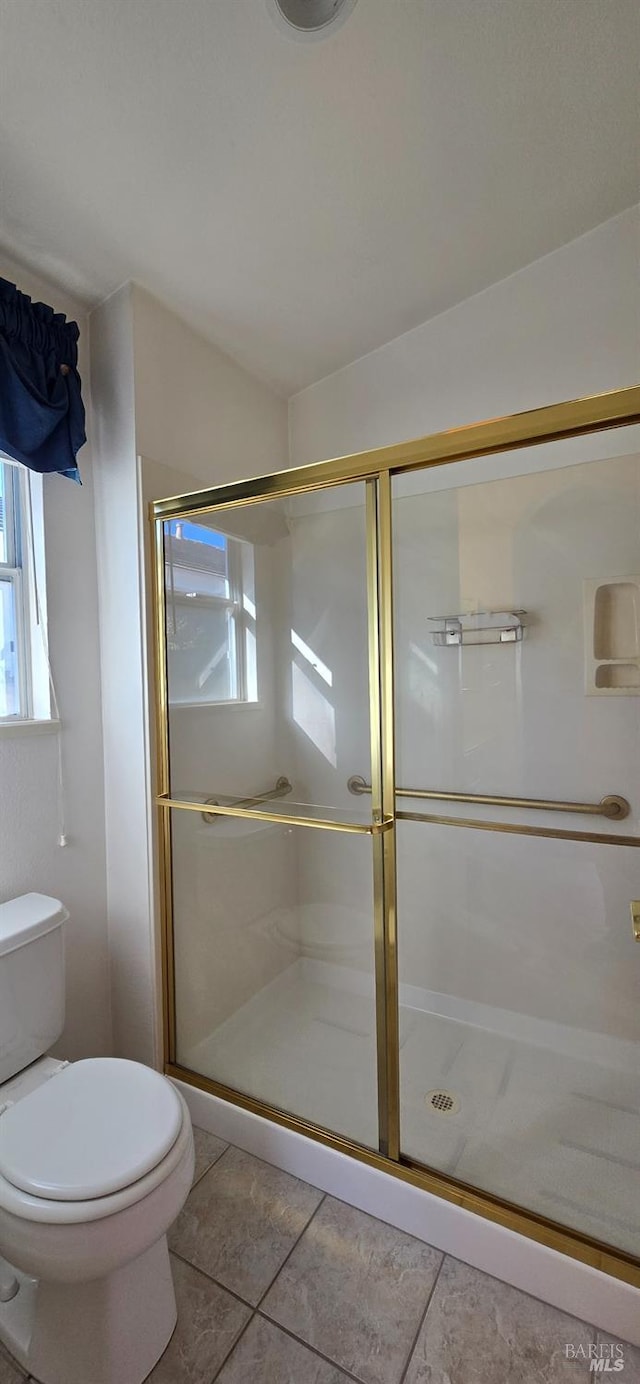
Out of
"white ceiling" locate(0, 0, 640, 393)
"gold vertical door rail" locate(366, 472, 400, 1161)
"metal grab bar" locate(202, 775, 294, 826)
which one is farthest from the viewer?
"metal grab bar" locate(202, 775, 294, 826)

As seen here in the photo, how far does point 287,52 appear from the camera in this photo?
108 centimetres

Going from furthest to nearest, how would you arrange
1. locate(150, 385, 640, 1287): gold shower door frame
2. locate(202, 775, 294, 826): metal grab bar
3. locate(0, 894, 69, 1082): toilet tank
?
locate(202, 775, 294, 826): metal grab bar, locate(0, 894, 69, 1082): toilet tank, locate(150, 385, 640, 1287): gold shower door frame

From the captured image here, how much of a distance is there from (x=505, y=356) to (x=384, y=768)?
4.62 ft

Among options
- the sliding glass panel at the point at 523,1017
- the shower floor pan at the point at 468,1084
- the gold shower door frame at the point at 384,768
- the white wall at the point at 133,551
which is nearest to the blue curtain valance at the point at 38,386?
the white wall at the point at 133,551

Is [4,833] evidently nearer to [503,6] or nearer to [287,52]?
[287,52]

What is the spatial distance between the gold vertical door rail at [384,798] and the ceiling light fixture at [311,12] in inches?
30.8

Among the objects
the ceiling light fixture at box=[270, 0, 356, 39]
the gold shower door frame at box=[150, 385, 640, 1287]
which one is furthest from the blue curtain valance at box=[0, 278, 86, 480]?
the ceiling light fixture at box=[270, 0, 356, 39]

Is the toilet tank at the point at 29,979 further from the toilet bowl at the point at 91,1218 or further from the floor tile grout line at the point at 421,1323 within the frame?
the floor tile grout line at the point at 421,1323

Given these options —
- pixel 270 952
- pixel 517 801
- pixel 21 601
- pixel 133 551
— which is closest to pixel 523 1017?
pixel 517 801

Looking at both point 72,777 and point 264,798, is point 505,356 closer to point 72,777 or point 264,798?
point 264,798

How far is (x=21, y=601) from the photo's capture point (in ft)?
5.29

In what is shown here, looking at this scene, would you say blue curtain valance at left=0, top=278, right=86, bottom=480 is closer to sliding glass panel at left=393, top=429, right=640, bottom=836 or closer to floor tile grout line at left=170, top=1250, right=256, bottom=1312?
sliding glass panel at left=393, top=429, right=640, bottom=836

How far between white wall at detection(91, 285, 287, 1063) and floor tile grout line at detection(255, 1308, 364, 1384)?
2.30 feet

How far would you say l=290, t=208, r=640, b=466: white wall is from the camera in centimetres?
167
